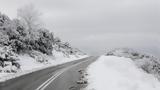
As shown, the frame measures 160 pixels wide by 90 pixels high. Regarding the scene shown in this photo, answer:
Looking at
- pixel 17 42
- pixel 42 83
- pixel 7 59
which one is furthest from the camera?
pixel 17 42

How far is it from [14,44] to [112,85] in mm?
18550

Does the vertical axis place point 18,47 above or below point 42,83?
above

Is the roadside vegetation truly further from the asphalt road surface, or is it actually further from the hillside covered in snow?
the asphalt road surface

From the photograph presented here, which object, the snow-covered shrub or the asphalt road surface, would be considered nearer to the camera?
the asphalt road surface

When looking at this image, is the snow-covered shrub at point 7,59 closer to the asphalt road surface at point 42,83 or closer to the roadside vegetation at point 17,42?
the roadside vegetation at point 17,42

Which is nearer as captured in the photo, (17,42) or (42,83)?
(42,83)

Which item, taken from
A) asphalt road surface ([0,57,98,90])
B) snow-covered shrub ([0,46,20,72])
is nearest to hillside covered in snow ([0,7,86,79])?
snow-covered shrub ([0,46,20,72])

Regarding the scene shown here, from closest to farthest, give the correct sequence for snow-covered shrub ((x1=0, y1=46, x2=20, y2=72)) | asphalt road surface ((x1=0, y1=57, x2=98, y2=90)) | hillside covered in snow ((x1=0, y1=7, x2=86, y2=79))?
asphalt road surface ((x1=0, y1=57, x2=98, y2=90)) → snow-covered shrub ((x1=0, y1=46, x2=20, y2=72)) → hillside covered in snow ((x1=0, y1=7, x2=86, y2=79))

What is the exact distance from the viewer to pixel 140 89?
1259 cm

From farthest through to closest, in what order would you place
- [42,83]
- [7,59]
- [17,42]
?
1. [17,42]
2. [7,59]
3. [42,83]

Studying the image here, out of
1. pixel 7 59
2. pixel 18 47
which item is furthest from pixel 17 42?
pixel 7 59

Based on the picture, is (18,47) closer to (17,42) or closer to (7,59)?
(17,42)

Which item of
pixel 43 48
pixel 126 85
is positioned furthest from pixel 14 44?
pixel 126 85

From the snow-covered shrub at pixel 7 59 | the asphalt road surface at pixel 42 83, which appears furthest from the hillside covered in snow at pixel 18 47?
the asphalt road surface at pixel 42 83
